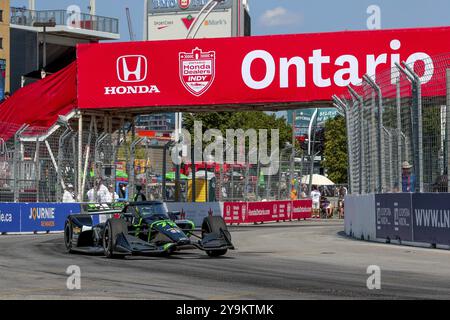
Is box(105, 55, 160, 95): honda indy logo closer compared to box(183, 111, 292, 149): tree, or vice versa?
box(105, 55, 160, 95): honda indy logo

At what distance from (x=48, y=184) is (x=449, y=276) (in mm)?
17562

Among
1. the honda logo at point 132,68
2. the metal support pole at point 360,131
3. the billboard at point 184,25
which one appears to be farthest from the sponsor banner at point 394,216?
the billboard at point 184,25

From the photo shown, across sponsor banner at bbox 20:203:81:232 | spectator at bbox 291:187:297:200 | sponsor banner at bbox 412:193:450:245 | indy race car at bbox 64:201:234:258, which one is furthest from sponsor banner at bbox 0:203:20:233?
spectator at bbox 291:187:297:200

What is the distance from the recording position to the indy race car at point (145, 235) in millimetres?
16562

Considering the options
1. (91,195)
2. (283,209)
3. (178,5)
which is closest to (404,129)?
(91,195)

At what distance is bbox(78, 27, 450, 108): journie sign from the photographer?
28.2 m

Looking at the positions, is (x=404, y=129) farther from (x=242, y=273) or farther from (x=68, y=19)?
(x=68, y=19)

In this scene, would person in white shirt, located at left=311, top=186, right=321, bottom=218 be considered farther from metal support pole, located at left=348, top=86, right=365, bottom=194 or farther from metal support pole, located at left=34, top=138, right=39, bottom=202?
metal support pole, located at left=348, top=86, right=365, bottom=194

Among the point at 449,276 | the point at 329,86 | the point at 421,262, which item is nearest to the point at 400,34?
the point at 329,86

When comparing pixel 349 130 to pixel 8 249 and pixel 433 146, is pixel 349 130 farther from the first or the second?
pixel 8 249

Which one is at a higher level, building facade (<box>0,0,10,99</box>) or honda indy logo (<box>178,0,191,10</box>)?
honda indy logo (<box>178,0,191,10</box>)

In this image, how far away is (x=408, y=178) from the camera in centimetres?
1933

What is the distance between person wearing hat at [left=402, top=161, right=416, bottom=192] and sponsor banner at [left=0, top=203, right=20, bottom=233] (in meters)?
12.4

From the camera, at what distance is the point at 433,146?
59.3 feet
